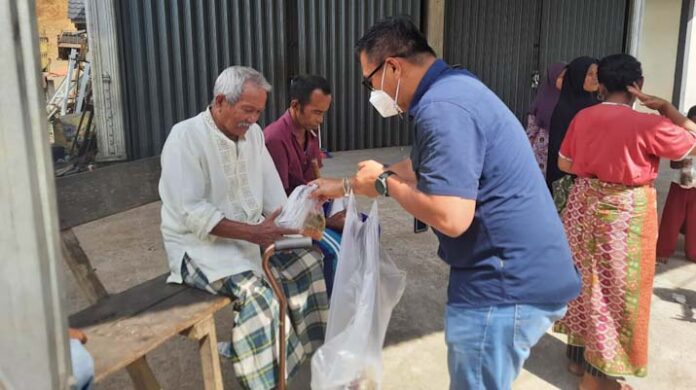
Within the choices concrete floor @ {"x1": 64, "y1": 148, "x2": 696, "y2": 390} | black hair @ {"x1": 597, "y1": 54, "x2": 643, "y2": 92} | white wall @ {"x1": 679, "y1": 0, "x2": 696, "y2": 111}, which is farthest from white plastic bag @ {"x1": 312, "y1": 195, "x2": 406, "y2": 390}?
white wall @ {"x1": 679, "y1": 0, "x2": 696, "y2": 111}

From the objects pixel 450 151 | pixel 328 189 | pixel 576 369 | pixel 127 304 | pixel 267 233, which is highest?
pixel 450 151

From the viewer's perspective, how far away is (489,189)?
1519 mm

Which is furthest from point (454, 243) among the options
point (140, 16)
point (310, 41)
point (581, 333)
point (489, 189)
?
point (310, 41)

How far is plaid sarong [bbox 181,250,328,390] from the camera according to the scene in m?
2.24

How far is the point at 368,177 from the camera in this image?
171cm

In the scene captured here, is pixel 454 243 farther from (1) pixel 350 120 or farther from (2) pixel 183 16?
(1) pixel 350 120

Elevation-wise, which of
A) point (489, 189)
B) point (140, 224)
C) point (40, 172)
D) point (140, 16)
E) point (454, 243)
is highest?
point (140, 16)

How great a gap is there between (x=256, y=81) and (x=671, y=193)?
346 cm

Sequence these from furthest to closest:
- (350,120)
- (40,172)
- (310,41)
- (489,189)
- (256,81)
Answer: (350,120) → (310,41) → (256,81) → (489,189) → (40,172)

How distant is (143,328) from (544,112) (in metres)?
3.17

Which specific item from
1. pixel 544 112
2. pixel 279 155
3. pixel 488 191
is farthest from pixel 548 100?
pixel 488 191

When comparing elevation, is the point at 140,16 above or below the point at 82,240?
above

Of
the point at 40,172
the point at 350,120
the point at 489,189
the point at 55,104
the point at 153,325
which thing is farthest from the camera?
the point at 55,104

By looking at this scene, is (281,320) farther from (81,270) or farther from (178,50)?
(178,50)
